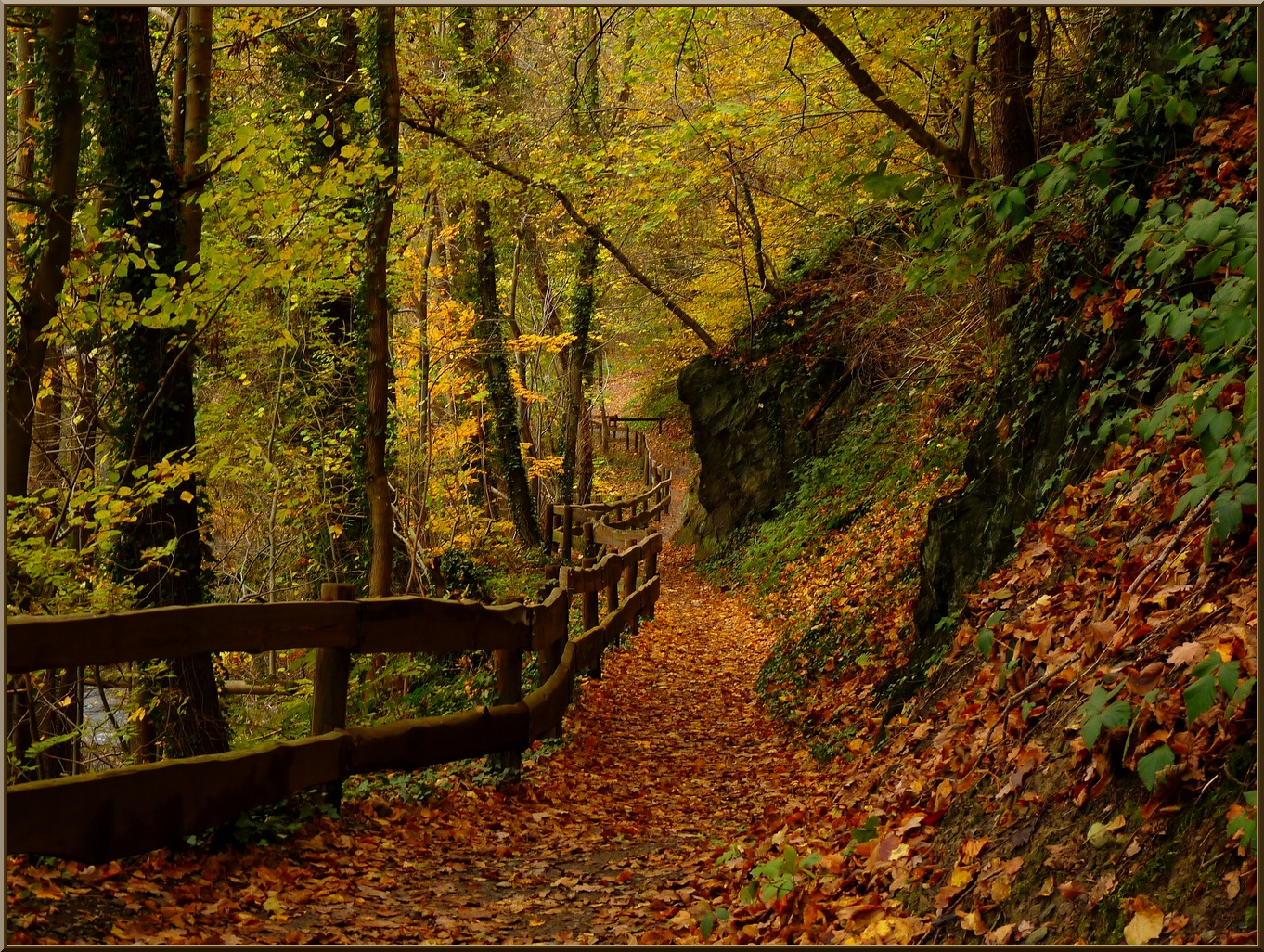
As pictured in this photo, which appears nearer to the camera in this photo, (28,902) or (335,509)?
(28,902)

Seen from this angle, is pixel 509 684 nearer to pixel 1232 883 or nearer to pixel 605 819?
pixel 605 819

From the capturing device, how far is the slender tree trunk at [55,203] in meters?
7.55

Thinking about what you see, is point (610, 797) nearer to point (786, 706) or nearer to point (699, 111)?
point (786, 706)

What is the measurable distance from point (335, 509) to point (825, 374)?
34.5 ft

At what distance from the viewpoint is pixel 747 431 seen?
21.6 meters

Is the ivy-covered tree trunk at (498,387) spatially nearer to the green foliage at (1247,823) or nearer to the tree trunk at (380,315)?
the tree trunk at (380,315)

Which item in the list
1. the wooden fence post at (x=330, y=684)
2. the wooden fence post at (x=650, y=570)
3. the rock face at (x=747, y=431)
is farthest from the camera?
the rock face at (x=747, y=431)

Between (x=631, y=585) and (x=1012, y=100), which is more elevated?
(x=1012, y=100)

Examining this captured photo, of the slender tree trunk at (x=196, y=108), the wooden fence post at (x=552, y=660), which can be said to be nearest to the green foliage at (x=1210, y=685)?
the wooden fence post at (x=552, y=660)

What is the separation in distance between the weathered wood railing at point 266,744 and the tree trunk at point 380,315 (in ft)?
13.3

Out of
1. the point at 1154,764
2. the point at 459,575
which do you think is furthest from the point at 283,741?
the point at 459,575

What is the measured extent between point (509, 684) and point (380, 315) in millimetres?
5724

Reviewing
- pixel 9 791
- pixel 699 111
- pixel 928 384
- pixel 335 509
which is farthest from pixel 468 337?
pixel 9 791

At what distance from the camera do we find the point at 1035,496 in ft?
19.2
